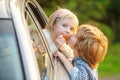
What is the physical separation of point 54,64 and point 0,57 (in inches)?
44.8

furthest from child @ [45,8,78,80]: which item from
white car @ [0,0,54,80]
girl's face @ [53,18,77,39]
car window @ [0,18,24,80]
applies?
car window @ [0,18,24,80]

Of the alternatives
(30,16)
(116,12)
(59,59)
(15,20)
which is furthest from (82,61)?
(116,12)

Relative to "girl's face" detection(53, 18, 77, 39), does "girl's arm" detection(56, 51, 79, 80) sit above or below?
below

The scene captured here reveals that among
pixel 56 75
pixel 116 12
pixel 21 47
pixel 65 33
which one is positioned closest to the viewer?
pixel 21 47

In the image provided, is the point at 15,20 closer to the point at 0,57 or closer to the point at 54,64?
the point at 0,57

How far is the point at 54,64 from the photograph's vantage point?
526cm

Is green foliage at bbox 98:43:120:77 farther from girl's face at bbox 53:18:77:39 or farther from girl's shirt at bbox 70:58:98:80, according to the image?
girl's shirt at bbox 70:58:98:80

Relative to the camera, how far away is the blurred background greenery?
1692 cm

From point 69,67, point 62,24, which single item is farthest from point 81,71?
point 62,24

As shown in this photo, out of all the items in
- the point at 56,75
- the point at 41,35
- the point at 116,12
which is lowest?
the point at 56,75

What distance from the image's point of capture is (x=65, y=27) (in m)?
5.39

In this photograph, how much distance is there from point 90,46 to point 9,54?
112 centimetres

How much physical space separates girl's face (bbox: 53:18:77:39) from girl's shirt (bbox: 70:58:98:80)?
10.2 inches

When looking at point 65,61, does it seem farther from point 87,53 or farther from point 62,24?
point 62,24
